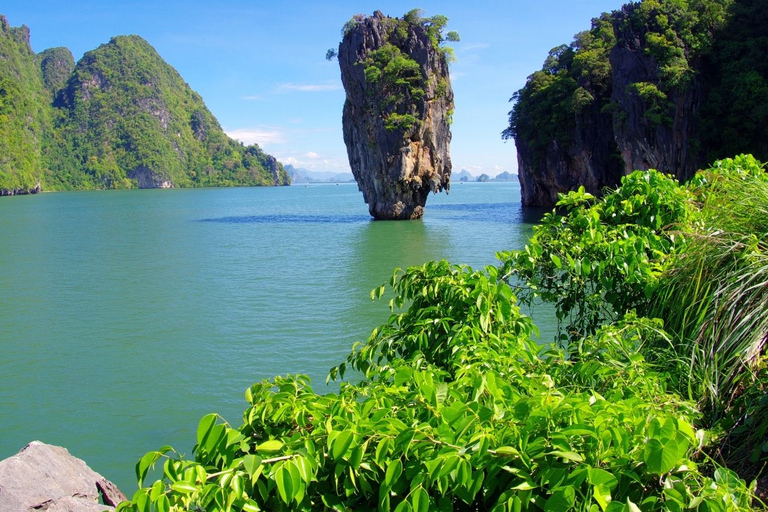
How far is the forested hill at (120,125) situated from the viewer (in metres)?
142

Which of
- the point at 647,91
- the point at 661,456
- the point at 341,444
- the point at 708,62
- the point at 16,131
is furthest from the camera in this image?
the point at 16,131

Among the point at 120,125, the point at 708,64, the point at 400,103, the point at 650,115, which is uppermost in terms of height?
the point at 120,125

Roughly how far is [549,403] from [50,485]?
5052 mm

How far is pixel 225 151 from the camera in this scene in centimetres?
17100

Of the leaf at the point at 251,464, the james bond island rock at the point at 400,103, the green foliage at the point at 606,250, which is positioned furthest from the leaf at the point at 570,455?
the james bond island rock at the point at 400,103

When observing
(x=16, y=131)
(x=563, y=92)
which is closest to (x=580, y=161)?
(x=563, y=92)

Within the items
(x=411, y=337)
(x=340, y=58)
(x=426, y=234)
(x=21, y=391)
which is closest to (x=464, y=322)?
(x=411, y=337)

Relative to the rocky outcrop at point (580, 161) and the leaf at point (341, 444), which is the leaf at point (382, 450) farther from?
the rocky outcrop at point (580, 161)

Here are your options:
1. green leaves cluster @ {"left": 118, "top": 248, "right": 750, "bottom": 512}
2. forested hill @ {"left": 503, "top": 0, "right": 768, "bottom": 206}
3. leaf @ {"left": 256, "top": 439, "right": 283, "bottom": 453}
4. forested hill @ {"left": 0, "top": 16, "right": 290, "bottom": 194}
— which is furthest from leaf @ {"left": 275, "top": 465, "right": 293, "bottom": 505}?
forested hill @ {"left": 0, "top": 16, "right": 290, "bottom": 194}

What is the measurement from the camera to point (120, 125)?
15525 centimetres

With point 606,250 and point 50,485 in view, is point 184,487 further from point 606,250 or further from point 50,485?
point 50,485

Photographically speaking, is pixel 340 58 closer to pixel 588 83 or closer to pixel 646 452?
pixel 588 83

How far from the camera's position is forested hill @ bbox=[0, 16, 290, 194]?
467 feet

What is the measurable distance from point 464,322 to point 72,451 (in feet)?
19.1
